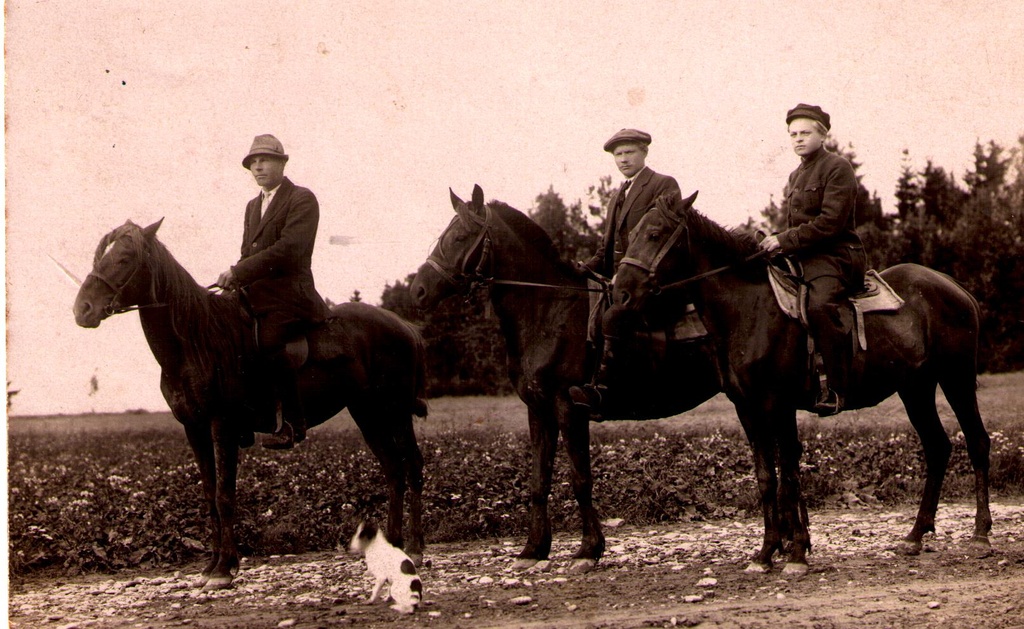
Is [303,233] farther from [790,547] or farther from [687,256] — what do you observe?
[790,547]

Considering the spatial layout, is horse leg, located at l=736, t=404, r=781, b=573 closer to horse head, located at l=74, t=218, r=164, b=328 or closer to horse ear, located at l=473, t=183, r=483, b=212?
horse ear, located at l=473, t=183, r=483, b=212

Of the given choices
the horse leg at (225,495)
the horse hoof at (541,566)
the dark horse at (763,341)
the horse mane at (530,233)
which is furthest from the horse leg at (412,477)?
the dark horse at (763,341)

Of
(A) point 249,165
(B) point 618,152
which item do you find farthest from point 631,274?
(A) point 249,165

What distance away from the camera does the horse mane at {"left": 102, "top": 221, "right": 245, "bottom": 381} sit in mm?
7008

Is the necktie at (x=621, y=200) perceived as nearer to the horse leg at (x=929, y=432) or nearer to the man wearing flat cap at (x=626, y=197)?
the man wearing flat cap at (x=626, y=197)

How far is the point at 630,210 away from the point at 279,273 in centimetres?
299

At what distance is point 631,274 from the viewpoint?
23.0 ft

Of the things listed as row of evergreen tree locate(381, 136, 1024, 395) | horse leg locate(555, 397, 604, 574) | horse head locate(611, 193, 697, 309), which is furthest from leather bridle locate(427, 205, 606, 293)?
row of evergreen tree locate(381, 136, 1024, 395)

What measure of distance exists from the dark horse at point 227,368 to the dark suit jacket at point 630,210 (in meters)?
2.00

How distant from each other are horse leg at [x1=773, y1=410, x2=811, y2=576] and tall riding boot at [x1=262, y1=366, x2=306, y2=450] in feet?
12.4

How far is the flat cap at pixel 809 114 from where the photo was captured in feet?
25.4

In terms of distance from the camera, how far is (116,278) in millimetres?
6871

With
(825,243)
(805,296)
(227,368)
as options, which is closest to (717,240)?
(805,296)

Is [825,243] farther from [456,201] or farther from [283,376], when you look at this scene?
[283,376]
